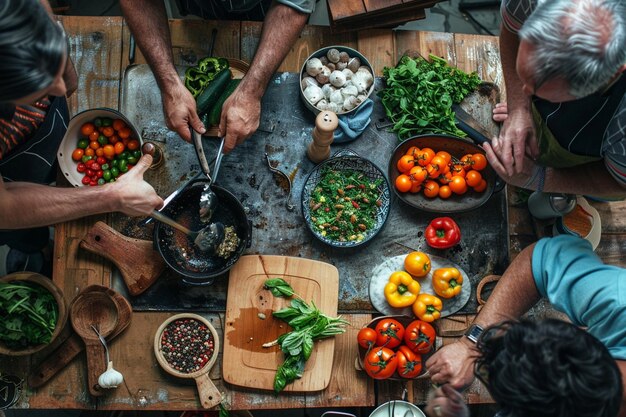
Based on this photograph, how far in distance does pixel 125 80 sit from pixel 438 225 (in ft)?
5.65

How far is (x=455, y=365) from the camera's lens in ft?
7.97

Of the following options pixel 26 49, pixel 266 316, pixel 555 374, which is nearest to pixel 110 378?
pixel 266 316

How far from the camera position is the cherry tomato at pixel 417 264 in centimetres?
270

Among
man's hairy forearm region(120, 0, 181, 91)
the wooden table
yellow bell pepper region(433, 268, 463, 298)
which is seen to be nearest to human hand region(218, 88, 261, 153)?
man's hairy forearm region(120, 0, 181, 91)

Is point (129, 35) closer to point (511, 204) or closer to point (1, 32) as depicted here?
point (1, 32)

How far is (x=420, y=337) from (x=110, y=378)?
1418 mm

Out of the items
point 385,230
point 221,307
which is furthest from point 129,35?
point 385,230

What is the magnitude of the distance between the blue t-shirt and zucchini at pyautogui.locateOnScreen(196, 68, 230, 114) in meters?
1.61

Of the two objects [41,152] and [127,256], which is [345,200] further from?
[41,152]

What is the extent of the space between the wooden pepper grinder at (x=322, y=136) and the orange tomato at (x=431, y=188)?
519 millimetres

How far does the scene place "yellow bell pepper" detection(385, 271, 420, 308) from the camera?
268cm

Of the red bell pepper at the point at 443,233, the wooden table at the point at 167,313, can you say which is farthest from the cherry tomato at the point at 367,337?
the red bell pepper at the point at 443,233

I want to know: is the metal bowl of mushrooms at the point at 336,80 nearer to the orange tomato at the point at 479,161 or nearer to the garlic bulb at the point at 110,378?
the orange tomato at the point at 479,161

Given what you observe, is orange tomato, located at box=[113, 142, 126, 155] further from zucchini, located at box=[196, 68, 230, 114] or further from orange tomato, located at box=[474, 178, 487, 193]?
orange tomato, located at box=[474, 178, 487, 193]
